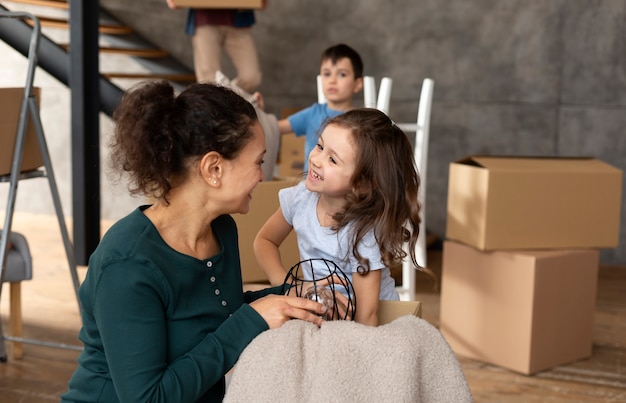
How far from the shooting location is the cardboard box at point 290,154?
15.1 ft

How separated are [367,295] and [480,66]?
12.1 ft

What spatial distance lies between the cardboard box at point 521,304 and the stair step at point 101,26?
9.96 ft

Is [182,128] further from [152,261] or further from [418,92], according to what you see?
[418,92]

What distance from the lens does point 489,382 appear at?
3.02 meters

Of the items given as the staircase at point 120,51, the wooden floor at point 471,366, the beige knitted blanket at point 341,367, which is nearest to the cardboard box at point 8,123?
the wooden floor at point 471,366

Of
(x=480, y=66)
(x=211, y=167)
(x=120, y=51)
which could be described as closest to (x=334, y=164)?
(x=211, y=167)

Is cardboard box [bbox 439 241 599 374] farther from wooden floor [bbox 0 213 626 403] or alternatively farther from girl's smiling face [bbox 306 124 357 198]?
girl's smiling face [bbox 306 124 357 198]

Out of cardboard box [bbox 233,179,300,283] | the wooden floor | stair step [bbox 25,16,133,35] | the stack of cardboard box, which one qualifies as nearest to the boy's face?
the stack of cardboard box

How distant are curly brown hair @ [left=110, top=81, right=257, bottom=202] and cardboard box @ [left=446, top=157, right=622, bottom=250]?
1.84 metres

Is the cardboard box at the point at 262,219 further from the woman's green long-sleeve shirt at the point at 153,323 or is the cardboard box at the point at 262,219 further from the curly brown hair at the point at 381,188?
the woman's green long-sleeve shirt at the point at 153,323

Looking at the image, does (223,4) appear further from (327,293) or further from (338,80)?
(327,293)

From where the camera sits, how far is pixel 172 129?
4.37ft

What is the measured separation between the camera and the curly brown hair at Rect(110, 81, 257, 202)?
4.37ft

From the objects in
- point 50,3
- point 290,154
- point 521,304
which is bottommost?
point 521,304
